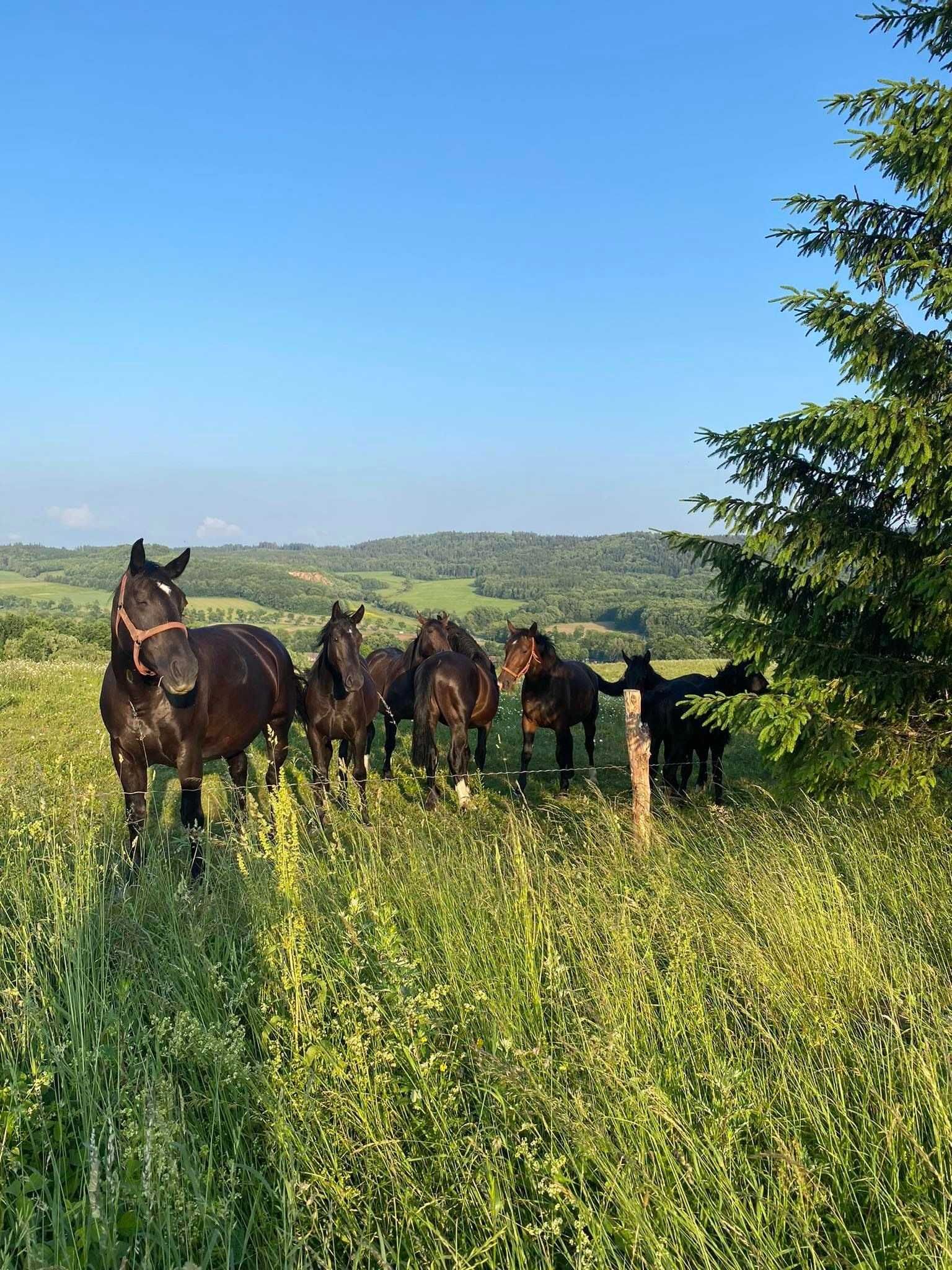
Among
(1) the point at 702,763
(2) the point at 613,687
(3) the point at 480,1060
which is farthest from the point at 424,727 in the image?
(3) the point at 480,1060

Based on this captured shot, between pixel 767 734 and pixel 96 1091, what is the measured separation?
4.48 meters

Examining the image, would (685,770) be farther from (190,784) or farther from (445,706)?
(190,784)

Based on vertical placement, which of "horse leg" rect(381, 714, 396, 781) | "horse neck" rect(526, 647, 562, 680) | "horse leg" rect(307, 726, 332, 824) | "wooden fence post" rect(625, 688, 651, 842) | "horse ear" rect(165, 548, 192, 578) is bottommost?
"horse leg" rect(381, 714, 396, 781)

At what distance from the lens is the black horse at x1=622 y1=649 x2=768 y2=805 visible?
9914 millimetres

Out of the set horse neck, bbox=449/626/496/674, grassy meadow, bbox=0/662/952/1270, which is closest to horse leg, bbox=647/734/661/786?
horse neck, bbox=449/626/496/674

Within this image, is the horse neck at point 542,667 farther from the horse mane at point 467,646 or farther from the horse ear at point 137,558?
the horse ear at point 137,558

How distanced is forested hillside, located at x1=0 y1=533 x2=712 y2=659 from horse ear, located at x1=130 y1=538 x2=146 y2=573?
25103mm

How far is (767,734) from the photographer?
5.49 metres

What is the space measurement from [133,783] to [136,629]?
5.05 ft

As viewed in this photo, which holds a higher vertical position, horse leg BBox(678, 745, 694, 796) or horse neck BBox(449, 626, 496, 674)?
horse neck BBox(449, 626, 496, 674)

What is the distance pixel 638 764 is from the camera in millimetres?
6754

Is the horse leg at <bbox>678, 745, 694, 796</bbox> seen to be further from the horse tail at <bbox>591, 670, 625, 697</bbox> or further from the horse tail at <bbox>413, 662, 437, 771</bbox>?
the horse tail at <bbox>413, 662, 437, 771</bbox>

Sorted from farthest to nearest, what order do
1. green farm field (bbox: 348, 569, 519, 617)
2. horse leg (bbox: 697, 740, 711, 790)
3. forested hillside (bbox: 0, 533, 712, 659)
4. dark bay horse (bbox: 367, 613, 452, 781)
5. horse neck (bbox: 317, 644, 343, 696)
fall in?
green farm field (bbox: 348, 569, 519, 617), forested hillside (bbox: 0, 533, 712, 659), dark bay horse (bbox: 367, 613, 452, 781), horse leg (bbox: 697, 740, 711, 790), horse neck (bbox: 317, 644, 343, 696)

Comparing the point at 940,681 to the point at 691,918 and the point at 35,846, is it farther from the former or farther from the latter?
the point at 35,846
